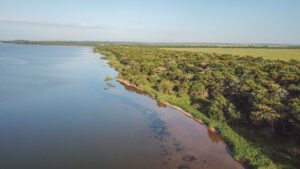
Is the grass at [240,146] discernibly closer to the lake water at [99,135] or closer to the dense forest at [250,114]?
the dense forest at [250,114]

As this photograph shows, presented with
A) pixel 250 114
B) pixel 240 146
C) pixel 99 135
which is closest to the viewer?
pixel 240 146

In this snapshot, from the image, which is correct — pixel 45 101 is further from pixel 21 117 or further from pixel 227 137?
pixel 227 137

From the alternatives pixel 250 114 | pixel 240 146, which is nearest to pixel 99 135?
pixel 240 146

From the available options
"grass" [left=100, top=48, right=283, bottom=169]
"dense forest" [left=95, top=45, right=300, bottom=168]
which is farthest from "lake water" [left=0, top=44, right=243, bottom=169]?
"dense forest" [left=95, top=45, right=300, bottom=168]

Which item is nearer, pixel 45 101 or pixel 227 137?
pixel 227 137

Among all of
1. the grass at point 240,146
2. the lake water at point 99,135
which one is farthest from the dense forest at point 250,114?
the lake water at point 99,135

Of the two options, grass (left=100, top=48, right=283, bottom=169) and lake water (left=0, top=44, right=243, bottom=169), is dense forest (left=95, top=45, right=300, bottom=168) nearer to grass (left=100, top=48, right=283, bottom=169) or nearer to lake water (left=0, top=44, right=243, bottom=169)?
grass (left=100, top=48, right=283, bottom=169)

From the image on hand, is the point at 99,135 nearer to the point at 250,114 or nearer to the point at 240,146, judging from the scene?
the point at 240,146

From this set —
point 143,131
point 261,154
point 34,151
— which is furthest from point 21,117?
point 261,154

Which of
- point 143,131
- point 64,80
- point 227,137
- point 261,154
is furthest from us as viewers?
point 64,80
